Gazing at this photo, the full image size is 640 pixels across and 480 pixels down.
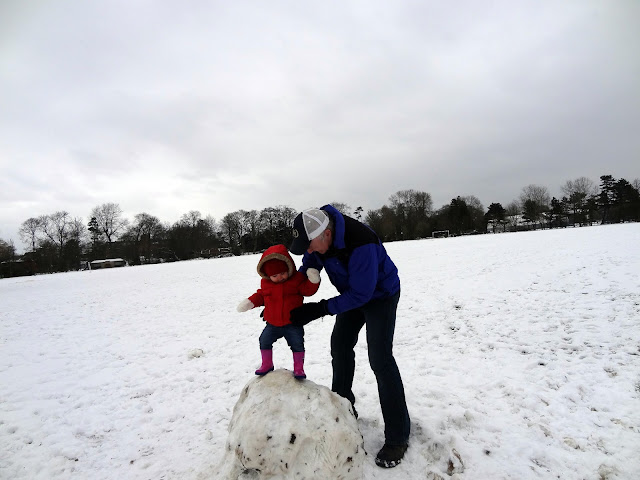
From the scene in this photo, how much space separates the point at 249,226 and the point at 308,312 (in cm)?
8648

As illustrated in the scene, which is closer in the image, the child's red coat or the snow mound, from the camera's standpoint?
the snow mound

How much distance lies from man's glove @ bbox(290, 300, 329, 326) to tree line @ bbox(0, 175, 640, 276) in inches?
2269

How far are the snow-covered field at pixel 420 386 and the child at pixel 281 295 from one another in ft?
4.49

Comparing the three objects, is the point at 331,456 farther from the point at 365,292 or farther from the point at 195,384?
the point at 195,384

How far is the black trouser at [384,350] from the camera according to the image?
10.5 ft

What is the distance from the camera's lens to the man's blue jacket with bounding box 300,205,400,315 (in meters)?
2.92

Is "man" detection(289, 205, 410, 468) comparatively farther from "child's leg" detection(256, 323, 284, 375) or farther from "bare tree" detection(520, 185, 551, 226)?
"bare tree" detection(520, 185, 551, 226)

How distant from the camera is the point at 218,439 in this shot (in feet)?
13.1

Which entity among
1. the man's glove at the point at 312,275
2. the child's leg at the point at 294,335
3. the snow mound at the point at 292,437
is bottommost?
the snow mound at the point at 292,437

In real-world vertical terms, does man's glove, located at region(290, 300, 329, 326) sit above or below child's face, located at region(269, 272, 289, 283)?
below

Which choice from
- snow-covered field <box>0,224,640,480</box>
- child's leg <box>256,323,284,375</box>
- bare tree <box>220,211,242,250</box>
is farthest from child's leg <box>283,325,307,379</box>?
bare tree <box>220,211,242,250</box>

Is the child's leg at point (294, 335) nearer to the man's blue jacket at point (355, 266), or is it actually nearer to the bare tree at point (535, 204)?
the man's blue jacket at point (355, 266)

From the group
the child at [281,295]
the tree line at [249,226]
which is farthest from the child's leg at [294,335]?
the tree line at [249,226]

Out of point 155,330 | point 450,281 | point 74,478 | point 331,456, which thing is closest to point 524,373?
point 331,456
